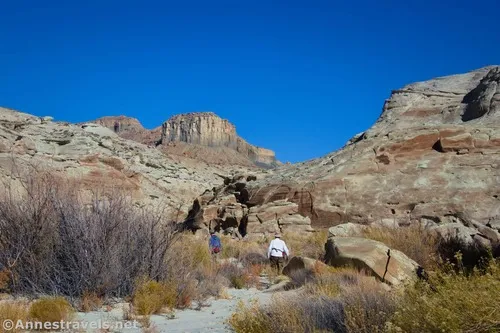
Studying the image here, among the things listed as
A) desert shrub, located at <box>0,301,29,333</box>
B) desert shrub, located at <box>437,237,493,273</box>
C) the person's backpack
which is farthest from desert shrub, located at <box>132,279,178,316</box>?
the person's backpack

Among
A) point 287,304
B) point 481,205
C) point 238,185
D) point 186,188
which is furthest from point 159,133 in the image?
point 287,304

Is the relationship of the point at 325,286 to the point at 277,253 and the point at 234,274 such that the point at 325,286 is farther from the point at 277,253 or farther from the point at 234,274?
the point at 277,253

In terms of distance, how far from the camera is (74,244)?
725cm

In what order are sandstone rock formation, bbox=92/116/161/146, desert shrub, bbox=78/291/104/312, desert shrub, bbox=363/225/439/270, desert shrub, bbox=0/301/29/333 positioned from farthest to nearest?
sandstone rock formation, bbox=92/116/161/146 < desert shrub, bbox=363/225/439/270 < desert shrub, bbox=78/291/104/312 < desert shrub, bbox=0/301/29/333

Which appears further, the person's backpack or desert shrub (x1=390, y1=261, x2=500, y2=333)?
the person's backpack

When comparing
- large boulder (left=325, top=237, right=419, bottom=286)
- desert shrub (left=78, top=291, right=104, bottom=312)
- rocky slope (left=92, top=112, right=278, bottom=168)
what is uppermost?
rocky slope (left=92, top=112, right=278, bottom=168)

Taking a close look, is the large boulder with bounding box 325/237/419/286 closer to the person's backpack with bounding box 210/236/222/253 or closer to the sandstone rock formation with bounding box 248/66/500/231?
the person's backpack with bounding box 210/236/222/253

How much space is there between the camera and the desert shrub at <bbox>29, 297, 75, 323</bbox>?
17.6 ft

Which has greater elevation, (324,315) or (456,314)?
(456,314)

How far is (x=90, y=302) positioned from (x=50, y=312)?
1.13 metres

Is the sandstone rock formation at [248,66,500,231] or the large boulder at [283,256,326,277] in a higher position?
the sandstone rock formation at [248,66,500,231]

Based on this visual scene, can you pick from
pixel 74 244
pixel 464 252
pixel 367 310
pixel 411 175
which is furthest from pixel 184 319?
pixel 411 175

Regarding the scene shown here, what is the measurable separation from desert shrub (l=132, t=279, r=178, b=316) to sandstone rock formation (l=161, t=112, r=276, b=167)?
142 m

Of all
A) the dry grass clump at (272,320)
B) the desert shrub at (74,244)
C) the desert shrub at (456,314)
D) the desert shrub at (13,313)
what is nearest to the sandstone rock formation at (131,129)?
the desert shrub at (74,244)
